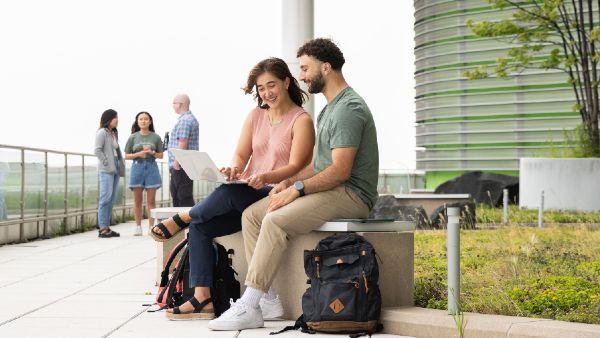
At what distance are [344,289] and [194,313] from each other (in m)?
1.29

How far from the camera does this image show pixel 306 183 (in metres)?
6.63

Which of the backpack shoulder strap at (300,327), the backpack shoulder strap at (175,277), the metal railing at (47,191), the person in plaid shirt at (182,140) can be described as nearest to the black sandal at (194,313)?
the backpack shoulder strap at (175,277)

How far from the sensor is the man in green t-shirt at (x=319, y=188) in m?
6.53

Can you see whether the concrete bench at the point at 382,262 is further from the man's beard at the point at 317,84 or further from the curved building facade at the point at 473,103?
the curved building facade at the point at 473,103

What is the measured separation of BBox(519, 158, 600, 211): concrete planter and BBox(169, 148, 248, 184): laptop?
1722 cm

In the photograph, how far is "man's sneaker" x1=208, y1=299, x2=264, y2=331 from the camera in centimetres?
646

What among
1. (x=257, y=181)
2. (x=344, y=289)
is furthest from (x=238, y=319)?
(x=257, y=181)

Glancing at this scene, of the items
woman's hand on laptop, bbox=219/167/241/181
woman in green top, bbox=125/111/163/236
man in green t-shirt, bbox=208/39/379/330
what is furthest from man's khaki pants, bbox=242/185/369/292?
woman in green top, bbox=125/111/163/236

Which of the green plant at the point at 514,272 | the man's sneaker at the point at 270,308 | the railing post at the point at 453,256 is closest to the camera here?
the railing post at the point at 453,256

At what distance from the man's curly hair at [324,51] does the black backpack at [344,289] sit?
3.94ft

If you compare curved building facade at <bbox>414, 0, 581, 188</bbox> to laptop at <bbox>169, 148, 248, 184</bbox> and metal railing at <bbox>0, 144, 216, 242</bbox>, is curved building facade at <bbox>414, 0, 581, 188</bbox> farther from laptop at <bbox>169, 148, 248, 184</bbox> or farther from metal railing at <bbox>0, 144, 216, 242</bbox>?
laptop at <bbox>169, 148, 248, 184</bbox>

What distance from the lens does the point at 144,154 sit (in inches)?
609

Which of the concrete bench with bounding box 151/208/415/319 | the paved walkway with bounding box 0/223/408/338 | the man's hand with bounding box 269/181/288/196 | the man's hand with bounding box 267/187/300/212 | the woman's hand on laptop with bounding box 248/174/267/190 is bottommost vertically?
the paved walkway with bounding box 0/223/408/338

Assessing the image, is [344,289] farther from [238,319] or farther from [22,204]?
[22,204]
